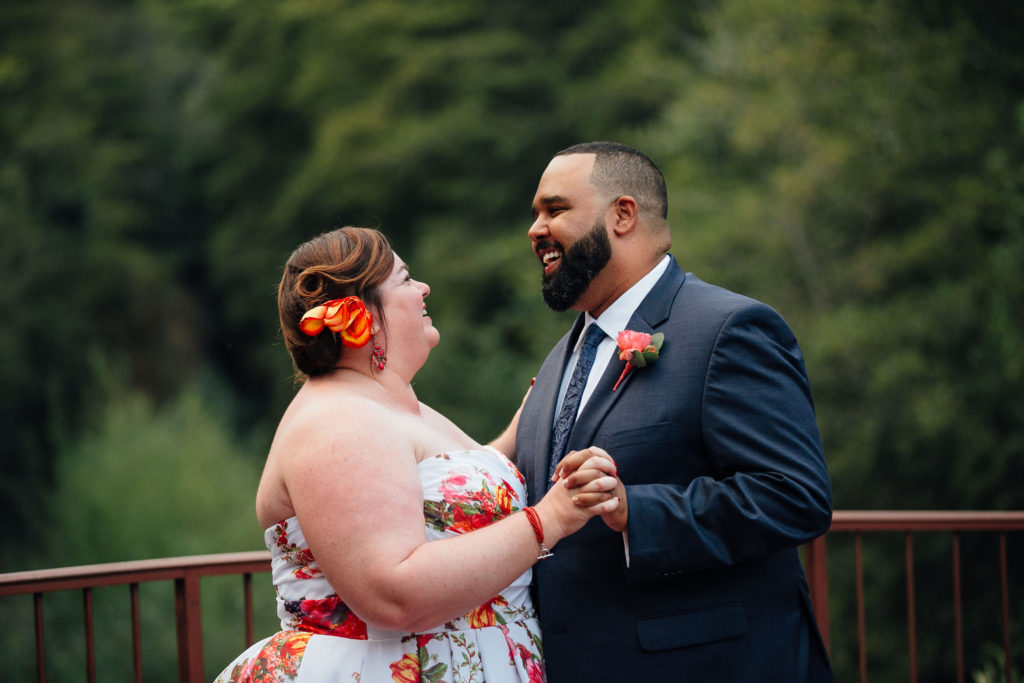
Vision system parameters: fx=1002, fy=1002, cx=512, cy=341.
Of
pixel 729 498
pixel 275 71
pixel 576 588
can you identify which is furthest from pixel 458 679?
pixel 275 71

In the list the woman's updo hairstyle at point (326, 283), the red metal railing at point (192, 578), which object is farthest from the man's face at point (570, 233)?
the red metal railing at point (192, 578)

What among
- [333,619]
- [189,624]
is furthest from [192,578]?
[333,619]

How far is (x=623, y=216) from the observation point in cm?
290

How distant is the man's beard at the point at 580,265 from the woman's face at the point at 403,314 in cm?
48

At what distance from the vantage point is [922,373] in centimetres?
915

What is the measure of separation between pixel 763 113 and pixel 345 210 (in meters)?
8.00

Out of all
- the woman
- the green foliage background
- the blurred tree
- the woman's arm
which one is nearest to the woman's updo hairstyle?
the woman

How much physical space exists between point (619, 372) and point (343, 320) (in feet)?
2.51

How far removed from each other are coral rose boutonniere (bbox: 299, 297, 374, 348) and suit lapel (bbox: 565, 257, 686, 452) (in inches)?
24.6

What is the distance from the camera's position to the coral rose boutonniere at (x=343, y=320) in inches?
91.5

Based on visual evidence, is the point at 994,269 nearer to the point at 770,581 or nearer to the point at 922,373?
the point at 922,373

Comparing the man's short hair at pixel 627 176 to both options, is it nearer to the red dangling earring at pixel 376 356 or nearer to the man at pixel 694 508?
the man at pixel 694 508

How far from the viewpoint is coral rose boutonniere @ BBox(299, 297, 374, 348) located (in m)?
2.32

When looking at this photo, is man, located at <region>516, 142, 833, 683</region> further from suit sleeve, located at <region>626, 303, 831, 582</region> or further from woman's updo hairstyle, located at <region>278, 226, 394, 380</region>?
woman's updo hairstyle, located at <region>278, 226, 394, 380</region>
